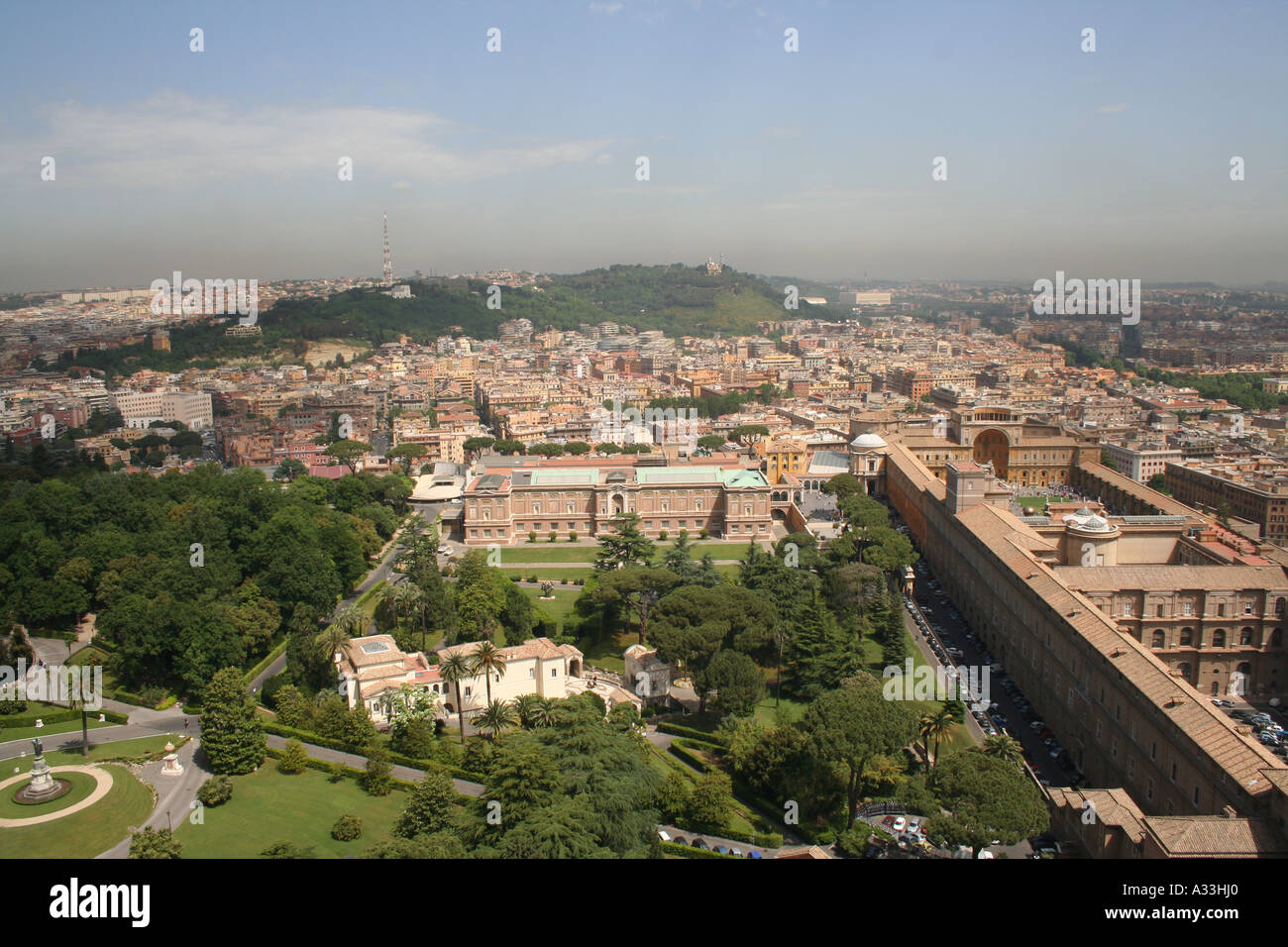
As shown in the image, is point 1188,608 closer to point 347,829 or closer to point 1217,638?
point 1217,638

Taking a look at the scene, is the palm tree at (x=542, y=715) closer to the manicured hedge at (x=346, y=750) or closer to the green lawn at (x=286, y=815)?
the manicured hedge at (x=346, y=750)

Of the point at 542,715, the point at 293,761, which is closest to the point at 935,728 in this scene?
the point at 542,715

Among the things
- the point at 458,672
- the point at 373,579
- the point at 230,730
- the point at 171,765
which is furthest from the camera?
the point at 373,579

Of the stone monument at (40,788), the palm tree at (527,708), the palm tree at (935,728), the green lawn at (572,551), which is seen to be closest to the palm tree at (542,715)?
the palm tree at (527,708)

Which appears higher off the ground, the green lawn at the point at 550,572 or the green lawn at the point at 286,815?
the green lawn at the point at 550,572

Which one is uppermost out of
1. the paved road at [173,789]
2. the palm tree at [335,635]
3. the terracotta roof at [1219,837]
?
the palm tree at [335,635]

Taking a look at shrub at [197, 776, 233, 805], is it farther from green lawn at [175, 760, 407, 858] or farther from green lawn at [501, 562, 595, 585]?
green lawn at [501, 562, 595, 585]

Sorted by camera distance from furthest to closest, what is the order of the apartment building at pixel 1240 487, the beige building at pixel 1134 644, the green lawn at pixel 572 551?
the apartment building at pixel 1240 487 < the green lawn at pixel 572 551 < the beige building at pixel 1134 644
